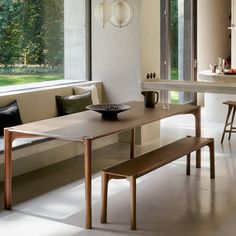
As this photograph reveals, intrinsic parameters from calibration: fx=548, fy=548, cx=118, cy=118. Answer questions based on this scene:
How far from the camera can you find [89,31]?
723cm

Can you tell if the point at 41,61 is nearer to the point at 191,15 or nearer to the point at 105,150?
the point at 105,150

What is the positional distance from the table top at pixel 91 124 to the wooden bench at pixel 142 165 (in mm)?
285

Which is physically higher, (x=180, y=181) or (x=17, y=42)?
(x=17, y=42)

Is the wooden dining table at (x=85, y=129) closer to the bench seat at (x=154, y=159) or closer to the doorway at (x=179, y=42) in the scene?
the bench seat at (x=154, y=159)

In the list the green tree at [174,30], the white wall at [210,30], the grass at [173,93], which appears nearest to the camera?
the green tree at [174,30]

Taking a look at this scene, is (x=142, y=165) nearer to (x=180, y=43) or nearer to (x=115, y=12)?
(x=115, y=12)

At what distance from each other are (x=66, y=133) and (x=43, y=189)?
1075 mm

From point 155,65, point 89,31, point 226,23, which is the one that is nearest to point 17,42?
point 89,31

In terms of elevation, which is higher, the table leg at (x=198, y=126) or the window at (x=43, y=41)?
the window at (x=43, y=41)

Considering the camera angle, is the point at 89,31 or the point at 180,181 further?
the point at 89,31

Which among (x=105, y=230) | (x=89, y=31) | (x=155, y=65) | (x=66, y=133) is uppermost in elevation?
(x=89, y=31)

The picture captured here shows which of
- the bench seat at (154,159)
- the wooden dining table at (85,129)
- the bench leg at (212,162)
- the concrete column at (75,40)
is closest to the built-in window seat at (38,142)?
the concrete column at (75,40)

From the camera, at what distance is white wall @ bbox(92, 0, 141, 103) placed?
270 inches

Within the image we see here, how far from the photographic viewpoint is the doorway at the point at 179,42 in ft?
31.0
